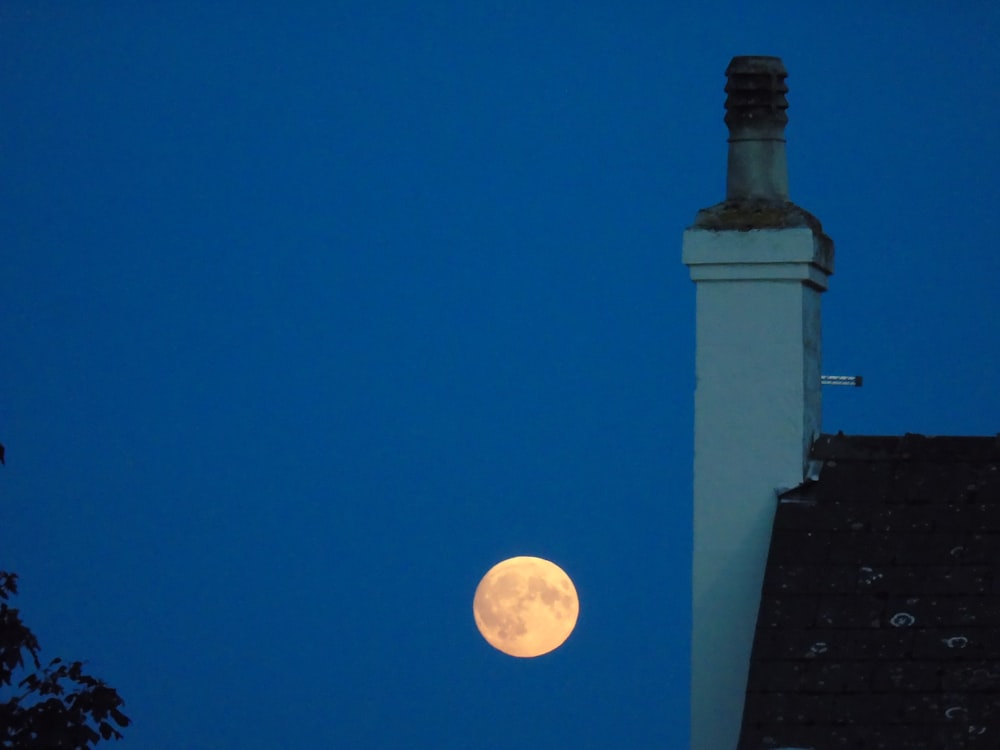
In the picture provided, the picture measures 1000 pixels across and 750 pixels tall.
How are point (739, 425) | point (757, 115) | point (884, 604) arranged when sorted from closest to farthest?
point (884, 604) → point (739, 425) → point (757, 115)

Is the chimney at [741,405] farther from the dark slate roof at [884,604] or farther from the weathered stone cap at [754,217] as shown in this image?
the dark slate roof at [884,604]

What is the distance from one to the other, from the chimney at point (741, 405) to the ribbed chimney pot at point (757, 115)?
10.9 inches

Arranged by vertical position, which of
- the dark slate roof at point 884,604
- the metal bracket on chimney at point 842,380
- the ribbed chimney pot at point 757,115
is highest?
the ribbed chimney pot at point 757,115

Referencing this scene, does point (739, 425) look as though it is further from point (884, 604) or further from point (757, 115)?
point (757, 115)

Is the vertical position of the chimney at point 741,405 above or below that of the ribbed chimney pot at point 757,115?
below

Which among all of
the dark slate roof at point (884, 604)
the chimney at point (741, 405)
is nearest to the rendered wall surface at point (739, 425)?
the chimney at point (741, 405)

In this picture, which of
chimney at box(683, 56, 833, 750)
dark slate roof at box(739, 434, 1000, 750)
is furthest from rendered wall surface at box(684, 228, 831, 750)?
dark slate roof at box(739, 434, 1000, 750)

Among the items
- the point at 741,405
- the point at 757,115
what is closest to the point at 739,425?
the point at 741,405

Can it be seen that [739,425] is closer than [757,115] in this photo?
Yes

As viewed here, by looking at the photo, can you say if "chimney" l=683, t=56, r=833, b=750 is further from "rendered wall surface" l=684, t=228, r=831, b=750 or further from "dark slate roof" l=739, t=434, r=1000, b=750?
"dark slate roof" l=739, t=434, r=1000, b=750

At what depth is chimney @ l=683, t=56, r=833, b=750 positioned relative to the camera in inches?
334

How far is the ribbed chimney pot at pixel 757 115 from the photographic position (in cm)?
937

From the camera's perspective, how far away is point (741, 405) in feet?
28.5

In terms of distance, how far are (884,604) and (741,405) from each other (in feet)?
5.95
